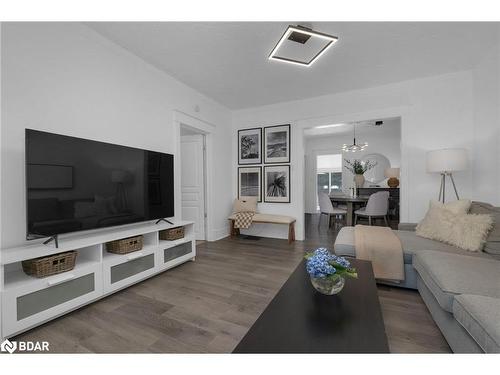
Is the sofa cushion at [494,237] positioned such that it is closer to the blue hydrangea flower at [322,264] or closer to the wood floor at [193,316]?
the wood floor at [193,316]

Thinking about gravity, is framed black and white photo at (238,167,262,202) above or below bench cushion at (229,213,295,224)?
above

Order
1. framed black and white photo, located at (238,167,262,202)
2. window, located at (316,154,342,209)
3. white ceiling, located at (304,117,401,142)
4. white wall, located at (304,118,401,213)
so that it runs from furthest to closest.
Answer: window, located at (316,154,342,209)
white wall, located at (304,118,401,213)
white ceiling, located at (304,117,401,142)
framed black and white photo, located at (238,167,262,202)

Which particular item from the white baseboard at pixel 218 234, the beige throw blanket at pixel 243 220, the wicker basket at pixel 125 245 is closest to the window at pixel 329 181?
the beige throw blanket at pixel 243 220

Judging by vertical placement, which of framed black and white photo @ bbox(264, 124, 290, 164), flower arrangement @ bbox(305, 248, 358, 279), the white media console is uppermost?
framed black and white photo @ bbox(264, 124, 290, 164)

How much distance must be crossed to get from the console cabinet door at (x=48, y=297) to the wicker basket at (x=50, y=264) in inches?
1.8

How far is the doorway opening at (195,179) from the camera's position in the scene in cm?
426

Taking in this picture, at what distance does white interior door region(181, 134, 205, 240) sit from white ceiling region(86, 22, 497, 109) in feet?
3.45

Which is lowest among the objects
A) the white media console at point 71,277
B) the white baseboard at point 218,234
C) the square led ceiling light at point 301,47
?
the white baseboard at point 218,234

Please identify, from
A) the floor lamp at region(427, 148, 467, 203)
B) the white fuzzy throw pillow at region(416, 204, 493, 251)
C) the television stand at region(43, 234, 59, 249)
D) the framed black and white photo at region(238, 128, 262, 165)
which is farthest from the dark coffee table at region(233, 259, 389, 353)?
the framed black and white photo at region(238, 128, 262, 165)

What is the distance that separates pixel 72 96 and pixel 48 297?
182 centimetres

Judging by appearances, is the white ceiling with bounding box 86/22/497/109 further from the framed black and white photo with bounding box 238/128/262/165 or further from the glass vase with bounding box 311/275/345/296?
the glass vase with bounding box 311/275/345/296

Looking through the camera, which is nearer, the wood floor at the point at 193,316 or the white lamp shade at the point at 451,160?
the wood floor at the point at 193,316

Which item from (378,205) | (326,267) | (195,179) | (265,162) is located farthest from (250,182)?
(326,267)

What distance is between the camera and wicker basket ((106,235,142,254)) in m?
2.21
